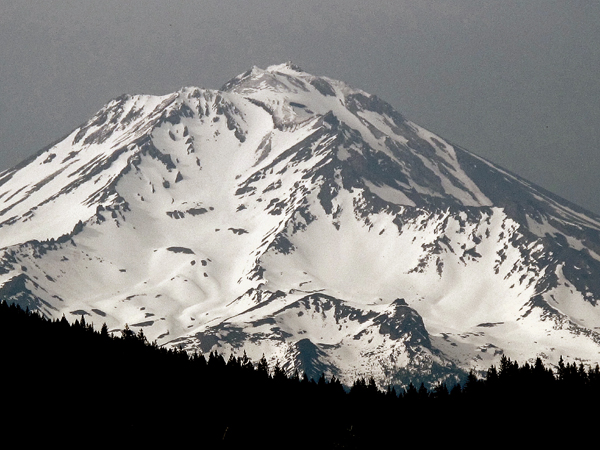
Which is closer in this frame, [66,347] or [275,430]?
[275,430]

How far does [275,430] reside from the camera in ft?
454

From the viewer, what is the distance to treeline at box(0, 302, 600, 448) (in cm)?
12538

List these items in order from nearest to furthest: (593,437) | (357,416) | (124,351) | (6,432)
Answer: (6,432) < (593,437) < (357,416) < (124,351)

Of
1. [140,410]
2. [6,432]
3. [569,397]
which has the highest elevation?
[569,397]

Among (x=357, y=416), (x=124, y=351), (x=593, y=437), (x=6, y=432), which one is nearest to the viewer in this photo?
(x=6, y=432)

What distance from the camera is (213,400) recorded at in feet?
477

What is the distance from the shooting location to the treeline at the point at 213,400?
4936 inches

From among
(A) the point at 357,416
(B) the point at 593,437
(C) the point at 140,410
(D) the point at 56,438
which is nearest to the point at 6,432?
(D) the point at 56,438

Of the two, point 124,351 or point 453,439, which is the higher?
point 124,351

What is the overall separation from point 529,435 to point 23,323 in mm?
56835

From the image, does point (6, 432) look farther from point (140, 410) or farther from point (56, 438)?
point (140, 410)

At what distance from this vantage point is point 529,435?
138 m

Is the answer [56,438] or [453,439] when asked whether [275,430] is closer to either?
Answer: [453,439]

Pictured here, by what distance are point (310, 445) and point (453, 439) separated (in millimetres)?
15258
